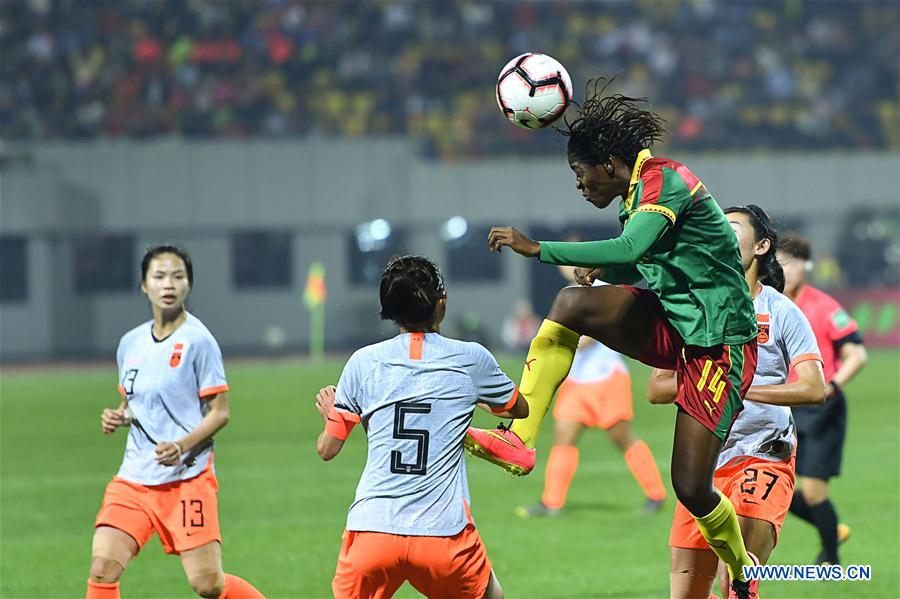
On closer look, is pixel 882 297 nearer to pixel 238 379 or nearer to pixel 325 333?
pixel 325 333

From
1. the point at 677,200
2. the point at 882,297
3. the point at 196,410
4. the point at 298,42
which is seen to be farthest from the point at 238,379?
the point at 677,200

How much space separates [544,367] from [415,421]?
113cm

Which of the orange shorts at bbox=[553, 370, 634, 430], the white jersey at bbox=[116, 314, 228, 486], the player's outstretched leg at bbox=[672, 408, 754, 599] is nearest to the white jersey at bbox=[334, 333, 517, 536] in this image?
the player's outstretched leg at bbox=[672, 408, 754, 599]

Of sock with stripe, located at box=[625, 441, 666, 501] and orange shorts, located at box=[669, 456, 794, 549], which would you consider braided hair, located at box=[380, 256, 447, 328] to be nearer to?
orange shorts, located at box=[669, 456, 794, 549]

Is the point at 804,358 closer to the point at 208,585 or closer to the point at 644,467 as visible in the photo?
the point at 208,585

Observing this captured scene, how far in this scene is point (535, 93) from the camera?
5867 mm

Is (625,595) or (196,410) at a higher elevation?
(196,410)

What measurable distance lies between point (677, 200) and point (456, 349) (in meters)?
1.18

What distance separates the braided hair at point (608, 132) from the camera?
5258 millimetres

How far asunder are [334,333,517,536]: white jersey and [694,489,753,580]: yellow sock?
1193 mm

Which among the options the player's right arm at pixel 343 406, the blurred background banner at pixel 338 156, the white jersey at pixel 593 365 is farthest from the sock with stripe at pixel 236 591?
the blurred background banner at pixel 338 156

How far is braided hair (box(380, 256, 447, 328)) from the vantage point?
459 centimetres

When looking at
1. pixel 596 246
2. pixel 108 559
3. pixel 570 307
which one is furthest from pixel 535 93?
pixel 108 559

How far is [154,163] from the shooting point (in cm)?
3231
